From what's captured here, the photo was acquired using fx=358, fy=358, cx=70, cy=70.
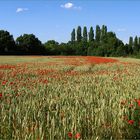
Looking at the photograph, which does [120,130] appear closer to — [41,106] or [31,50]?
[41,106]

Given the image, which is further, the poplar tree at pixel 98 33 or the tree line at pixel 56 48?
the poplar tree at pixel 98 33

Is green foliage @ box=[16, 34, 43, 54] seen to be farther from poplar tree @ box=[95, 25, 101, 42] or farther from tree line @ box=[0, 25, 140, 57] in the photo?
poplar tree @ box=[95, 25, 101, 42]

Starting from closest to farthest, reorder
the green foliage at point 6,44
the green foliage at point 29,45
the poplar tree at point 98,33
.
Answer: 1. the green foliage at point 6,44
2. the green foliage at point 29,45
3. the poplar tree at point 98,33

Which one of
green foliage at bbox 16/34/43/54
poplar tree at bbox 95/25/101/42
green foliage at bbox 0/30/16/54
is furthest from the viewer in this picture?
poplar tree at bbox 95/25/101/42

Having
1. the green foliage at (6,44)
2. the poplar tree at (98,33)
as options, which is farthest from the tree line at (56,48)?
the poplar tree at (98,33)

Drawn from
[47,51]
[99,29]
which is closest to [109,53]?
[47,51]

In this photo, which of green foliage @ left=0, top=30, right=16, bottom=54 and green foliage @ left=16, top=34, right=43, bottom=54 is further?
green foliage @ left=16, top=34, right=43, bottom=54

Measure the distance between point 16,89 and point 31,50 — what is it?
278ft

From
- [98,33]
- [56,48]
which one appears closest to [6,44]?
[56,48]

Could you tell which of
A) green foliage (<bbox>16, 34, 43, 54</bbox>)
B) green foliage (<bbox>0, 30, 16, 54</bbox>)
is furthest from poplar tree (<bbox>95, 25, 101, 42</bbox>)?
green foliage (<bbox>0, 30, 16, 54</bbox>)

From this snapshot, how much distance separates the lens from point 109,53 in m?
103

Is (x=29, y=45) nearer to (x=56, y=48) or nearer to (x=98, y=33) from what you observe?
(x=56, y=48)

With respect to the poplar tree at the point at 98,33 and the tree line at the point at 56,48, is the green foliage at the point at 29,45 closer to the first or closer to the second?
the tree line at the point at 56,48

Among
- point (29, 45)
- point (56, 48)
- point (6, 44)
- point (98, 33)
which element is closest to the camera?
point (6, 44)
